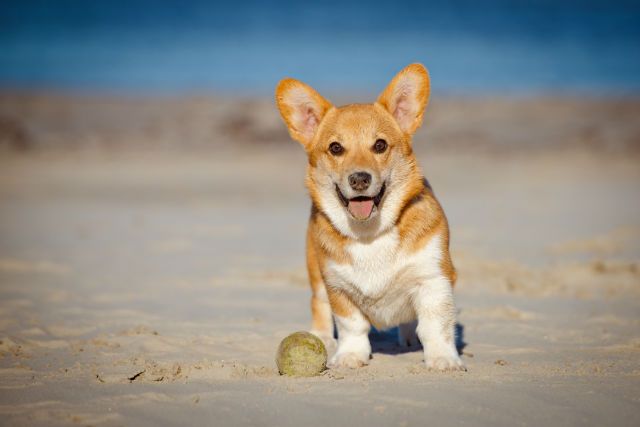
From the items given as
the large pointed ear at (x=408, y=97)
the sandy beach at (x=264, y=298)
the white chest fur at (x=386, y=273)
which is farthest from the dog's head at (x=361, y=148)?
the sandy beach at (x=264, y=298)

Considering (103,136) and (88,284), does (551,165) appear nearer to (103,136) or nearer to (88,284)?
(88,284)

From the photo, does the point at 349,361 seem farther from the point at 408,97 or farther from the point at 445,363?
the point at 408,97

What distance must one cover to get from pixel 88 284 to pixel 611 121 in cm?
2233

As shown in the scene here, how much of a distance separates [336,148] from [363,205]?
1.50ft

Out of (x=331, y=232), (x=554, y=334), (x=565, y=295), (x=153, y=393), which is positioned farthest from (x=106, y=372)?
(x=565, y=295)

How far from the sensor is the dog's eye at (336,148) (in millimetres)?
4609

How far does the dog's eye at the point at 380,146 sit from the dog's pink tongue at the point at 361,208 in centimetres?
36

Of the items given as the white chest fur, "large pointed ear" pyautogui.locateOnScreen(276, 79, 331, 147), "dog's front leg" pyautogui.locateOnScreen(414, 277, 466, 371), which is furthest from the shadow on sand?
"large pointed ear" pyautogui.locateOnScreen(276, 79, 331, 147)

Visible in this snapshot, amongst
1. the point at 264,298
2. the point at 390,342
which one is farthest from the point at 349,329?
the point at 264,298

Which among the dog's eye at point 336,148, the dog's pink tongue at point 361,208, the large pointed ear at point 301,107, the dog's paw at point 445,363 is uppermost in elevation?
the large pointed ear at point 301,107

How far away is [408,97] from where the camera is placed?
15.9 ft

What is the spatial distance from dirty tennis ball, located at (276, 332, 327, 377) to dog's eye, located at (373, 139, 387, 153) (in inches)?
48.7

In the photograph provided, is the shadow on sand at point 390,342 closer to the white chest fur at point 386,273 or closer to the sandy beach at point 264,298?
the sandy beach at point 264,298

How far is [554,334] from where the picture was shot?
508cm
